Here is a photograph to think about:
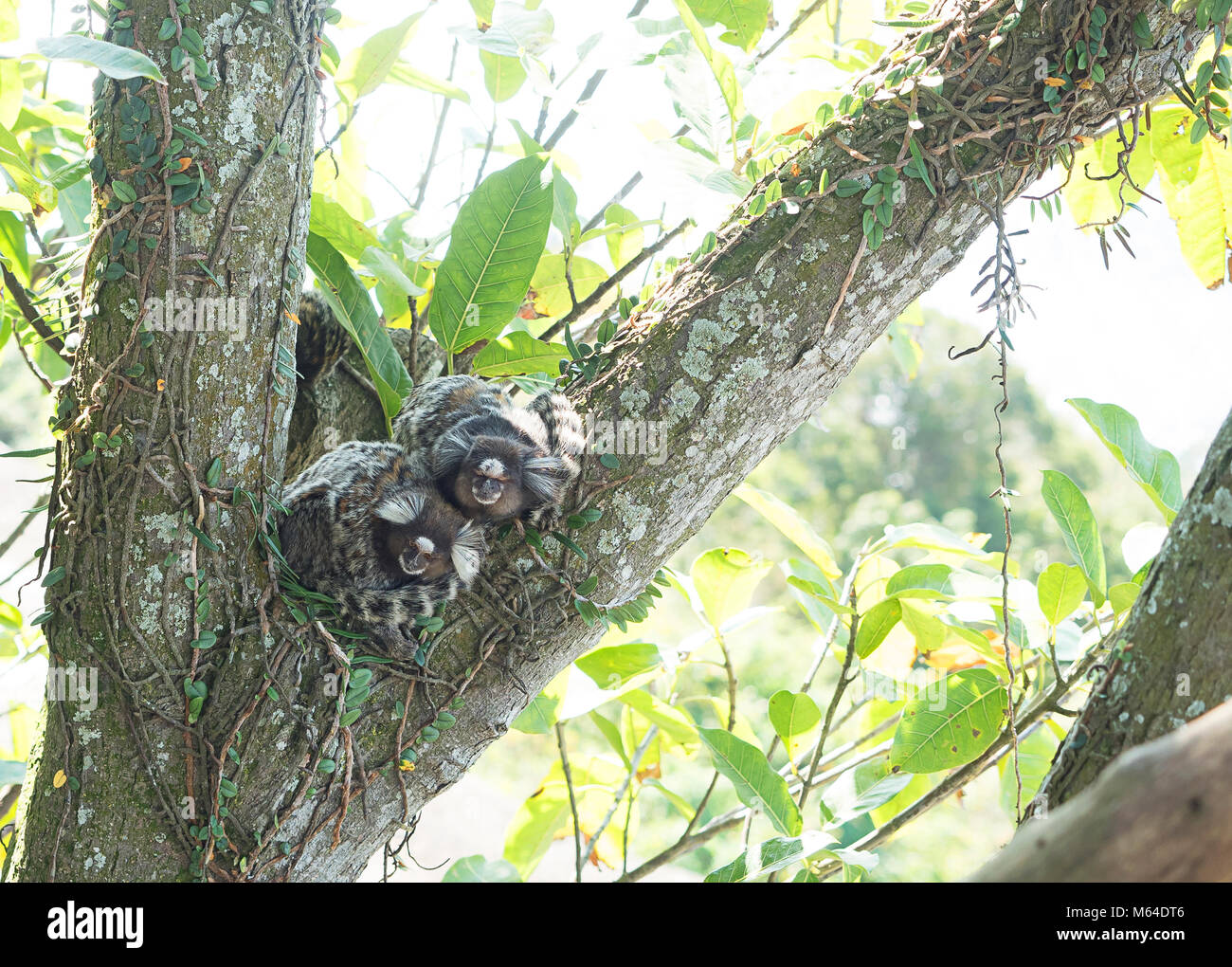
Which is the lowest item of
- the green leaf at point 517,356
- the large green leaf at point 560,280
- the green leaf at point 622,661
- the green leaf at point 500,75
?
the green leaf at point 622,661

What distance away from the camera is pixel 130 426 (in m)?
1.20

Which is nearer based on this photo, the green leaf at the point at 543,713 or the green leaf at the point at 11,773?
the green leaf at the point at 11,773

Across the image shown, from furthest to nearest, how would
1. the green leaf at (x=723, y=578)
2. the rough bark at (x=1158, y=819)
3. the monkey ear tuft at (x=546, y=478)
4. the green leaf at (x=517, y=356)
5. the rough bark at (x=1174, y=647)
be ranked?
the green leaf at (x=723, y=578)
the green leaf at (x=517, y=356)
the monkey ear tuft at (x=546, y=478)
the rough bark at (x=1174, y=647)
the rough bark at (x=1158, y=819)

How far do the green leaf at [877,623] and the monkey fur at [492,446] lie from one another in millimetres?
756

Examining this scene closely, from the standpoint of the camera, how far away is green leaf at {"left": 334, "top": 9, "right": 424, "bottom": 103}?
1.68 meters

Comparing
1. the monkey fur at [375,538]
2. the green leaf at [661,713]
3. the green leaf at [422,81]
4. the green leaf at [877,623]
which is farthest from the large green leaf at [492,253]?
the green leaf at [877,623]

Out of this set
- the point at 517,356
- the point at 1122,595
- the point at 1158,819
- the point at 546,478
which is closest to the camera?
the point at 1158,819

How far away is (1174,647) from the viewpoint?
96 centimetres

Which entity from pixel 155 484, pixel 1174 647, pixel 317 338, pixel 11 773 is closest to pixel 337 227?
pixel 317 338

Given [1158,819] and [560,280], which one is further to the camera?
[560,280]

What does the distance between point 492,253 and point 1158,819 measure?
1.22 m

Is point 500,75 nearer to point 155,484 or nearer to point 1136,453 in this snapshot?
point 155,484

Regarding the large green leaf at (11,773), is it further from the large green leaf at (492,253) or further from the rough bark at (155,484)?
the large green leaf at (492,253)

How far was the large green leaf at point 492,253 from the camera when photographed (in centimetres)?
145
